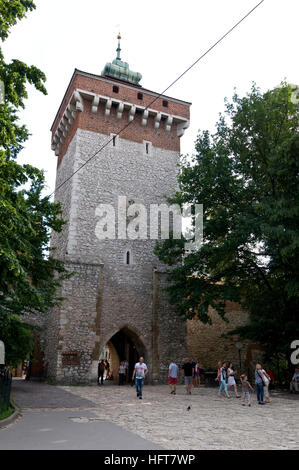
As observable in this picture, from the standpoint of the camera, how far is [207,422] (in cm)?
808

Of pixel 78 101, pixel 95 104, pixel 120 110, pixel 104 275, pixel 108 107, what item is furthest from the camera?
pixel 120 110

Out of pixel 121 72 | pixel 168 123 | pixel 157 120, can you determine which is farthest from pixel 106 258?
pixel 121 72

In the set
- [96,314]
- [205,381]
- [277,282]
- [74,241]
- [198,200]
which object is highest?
[198,200]

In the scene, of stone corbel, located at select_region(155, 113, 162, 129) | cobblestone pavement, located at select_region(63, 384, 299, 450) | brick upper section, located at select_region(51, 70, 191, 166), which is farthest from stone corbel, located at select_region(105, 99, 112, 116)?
cobblestone pavement, located at select_region(63, 384, 299, 450)

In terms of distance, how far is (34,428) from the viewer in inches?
276

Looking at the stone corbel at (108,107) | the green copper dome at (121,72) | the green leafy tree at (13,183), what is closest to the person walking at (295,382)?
the green leafy tree at (13,183)

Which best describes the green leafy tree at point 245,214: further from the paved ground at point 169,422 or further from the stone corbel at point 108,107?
the stone corbel at point 108,107

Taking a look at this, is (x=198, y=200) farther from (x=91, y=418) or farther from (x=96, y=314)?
(x=91, y=418)

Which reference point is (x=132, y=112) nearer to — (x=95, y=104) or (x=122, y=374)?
(x=95, y=104)

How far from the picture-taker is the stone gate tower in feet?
58.9

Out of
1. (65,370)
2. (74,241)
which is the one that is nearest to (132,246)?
(74,241)

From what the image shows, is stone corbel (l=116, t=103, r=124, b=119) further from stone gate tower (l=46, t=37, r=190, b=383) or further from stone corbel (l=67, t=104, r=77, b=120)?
stone corbel (l=67, t=104, r=77, b=120)

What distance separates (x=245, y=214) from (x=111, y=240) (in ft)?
23.4
